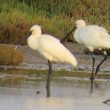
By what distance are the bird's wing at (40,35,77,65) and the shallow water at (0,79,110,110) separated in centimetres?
64

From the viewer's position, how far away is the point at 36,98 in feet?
42.3

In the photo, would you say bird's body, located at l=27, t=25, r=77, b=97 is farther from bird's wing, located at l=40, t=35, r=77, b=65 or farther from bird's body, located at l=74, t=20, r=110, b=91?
bird's body, located at l=74, t=20, r=110, b=91

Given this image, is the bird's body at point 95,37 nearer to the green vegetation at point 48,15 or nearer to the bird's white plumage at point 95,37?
the bird's white plumage at point 95,37

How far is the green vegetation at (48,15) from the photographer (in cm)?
2688

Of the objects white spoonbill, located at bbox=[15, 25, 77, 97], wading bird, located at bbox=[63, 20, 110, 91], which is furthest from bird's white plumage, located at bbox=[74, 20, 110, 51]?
white spoonbill, located at bbox=[15, 25, 77, 97]

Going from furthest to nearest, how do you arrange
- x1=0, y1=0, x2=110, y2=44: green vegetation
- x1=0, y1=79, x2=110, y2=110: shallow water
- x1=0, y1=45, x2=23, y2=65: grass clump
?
1. x1=0, y1=0, x2=110, y2=44: green vegetation
2. x1=0, y1=45, x2=23, y2=65: grass clump
3. x1=0, y1=79, x2=110, y2=110: shallow water

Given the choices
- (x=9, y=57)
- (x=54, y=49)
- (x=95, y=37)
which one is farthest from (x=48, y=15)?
(x=54, y=49)

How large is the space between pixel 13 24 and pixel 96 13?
7.21 meters

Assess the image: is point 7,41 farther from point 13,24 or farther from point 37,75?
point 37,75

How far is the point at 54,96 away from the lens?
530 inches

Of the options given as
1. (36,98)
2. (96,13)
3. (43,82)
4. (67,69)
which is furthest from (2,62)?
(96,13)

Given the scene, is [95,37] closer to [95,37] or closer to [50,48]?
[95,37]

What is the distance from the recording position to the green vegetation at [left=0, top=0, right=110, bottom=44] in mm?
26878

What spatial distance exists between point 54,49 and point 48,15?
17.4 metres
